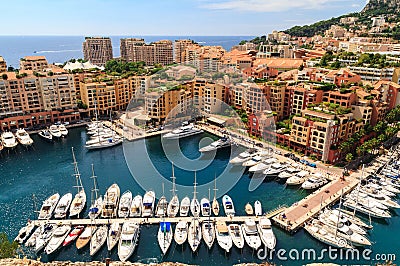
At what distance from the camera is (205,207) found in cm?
1822

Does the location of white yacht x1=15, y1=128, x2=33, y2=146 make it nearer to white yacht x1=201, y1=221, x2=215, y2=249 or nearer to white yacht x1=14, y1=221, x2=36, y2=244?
white yacht x1=14, y1=221, x2=36, y2=244

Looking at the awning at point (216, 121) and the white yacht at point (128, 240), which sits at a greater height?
the awning at point (216, 121)

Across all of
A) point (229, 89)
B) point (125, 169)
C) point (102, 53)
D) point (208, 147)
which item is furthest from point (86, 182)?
point (102, 53)

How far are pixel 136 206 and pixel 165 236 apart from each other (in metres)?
3.53

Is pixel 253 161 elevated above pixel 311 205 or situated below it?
above

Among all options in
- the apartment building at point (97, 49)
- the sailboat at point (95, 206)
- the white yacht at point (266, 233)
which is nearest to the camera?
the white yacht at point (266, 233)

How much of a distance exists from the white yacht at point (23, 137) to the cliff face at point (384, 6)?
9480 centimetres

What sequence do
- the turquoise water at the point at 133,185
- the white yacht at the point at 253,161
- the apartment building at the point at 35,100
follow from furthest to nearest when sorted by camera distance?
the apartment building at the point at 35,100 → the white yacht at the point at 253,161 → the turquoise water at the point at 133,185

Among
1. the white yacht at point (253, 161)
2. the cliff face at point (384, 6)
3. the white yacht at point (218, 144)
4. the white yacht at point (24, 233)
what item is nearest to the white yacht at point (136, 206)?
the white yacht at point (24, 233)

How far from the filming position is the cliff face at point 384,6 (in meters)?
84.0

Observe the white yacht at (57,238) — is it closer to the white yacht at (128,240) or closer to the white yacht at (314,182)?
the white yacht at (128,240)

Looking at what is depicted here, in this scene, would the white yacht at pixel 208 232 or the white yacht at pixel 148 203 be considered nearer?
the white yacht at pixel 208 232

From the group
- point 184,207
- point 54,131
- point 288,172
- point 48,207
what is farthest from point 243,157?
point 54,131

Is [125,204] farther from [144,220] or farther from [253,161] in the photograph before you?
[253,161]
